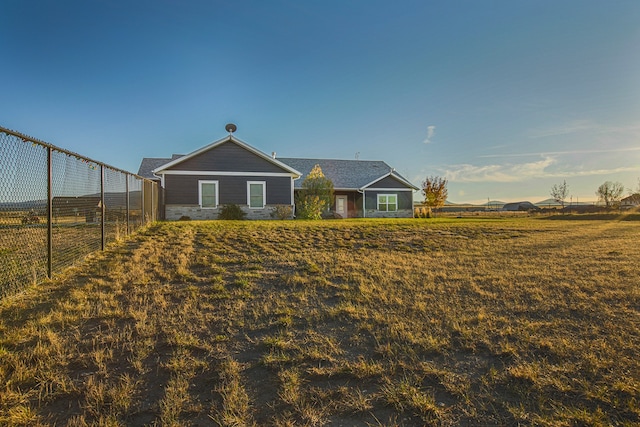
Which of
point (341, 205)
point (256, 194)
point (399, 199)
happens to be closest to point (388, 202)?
point (399, 199)

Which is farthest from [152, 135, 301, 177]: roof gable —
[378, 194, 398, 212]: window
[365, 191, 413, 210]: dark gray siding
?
[378, 194, 398, 212]: window

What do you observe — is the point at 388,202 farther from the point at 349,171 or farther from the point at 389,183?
the point at 349,171

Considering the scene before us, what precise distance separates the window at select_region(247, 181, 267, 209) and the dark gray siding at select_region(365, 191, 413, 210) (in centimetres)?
952

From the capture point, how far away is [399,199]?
25.6 metres

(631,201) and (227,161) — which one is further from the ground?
(227,161)

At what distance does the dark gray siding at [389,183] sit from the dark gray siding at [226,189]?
28.8 ft

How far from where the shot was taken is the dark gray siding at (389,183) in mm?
25125

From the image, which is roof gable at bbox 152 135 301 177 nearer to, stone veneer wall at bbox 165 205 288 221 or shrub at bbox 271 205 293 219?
stone veneer wall at bbox 165 205 288 221

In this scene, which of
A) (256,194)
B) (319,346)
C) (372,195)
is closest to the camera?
(319,346)

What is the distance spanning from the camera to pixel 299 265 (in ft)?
21.0

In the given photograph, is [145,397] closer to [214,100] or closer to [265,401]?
[265,401]

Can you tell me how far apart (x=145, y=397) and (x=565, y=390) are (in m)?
3.19

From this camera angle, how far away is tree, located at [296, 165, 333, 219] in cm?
1917

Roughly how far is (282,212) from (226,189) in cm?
363
